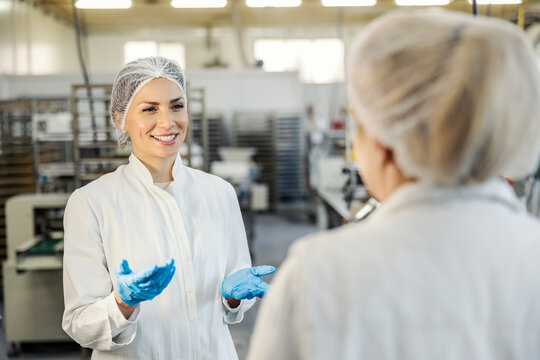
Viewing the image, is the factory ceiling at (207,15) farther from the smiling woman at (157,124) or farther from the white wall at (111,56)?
the smiling woman at (157,124)

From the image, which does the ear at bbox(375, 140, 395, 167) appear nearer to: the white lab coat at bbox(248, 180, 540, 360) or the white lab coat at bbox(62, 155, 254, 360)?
the white lab coat at bbox(248, 180, 540, 360)

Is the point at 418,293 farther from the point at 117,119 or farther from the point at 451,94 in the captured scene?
the point at 117,119

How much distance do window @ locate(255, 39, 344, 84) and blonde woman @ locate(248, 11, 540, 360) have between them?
10.7 m

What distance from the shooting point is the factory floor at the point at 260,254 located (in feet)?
11.1

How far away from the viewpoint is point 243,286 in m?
1.41

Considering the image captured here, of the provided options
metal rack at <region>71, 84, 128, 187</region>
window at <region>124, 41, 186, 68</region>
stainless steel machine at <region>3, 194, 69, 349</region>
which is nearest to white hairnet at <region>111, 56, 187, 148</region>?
metal rack at <region>71, 84, 128, 187</region>

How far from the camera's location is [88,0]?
3.64m

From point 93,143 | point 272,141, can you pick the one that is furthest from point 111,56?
point 93,143

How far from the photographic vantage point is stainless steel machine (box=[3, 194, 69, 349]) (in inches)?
128

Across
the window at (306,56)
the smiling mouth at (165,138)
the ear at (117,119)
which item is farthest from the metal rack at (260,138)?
the smiling mouth at (165,138)

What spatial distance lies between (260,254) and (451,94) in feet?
16.7

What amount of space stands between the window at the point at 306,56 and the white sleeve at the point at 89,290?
10.1 metres

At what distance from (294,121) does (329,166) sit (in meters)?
3.51

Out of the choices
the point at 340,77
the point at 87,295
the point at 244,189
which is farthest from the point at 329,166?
the point at 340,77
